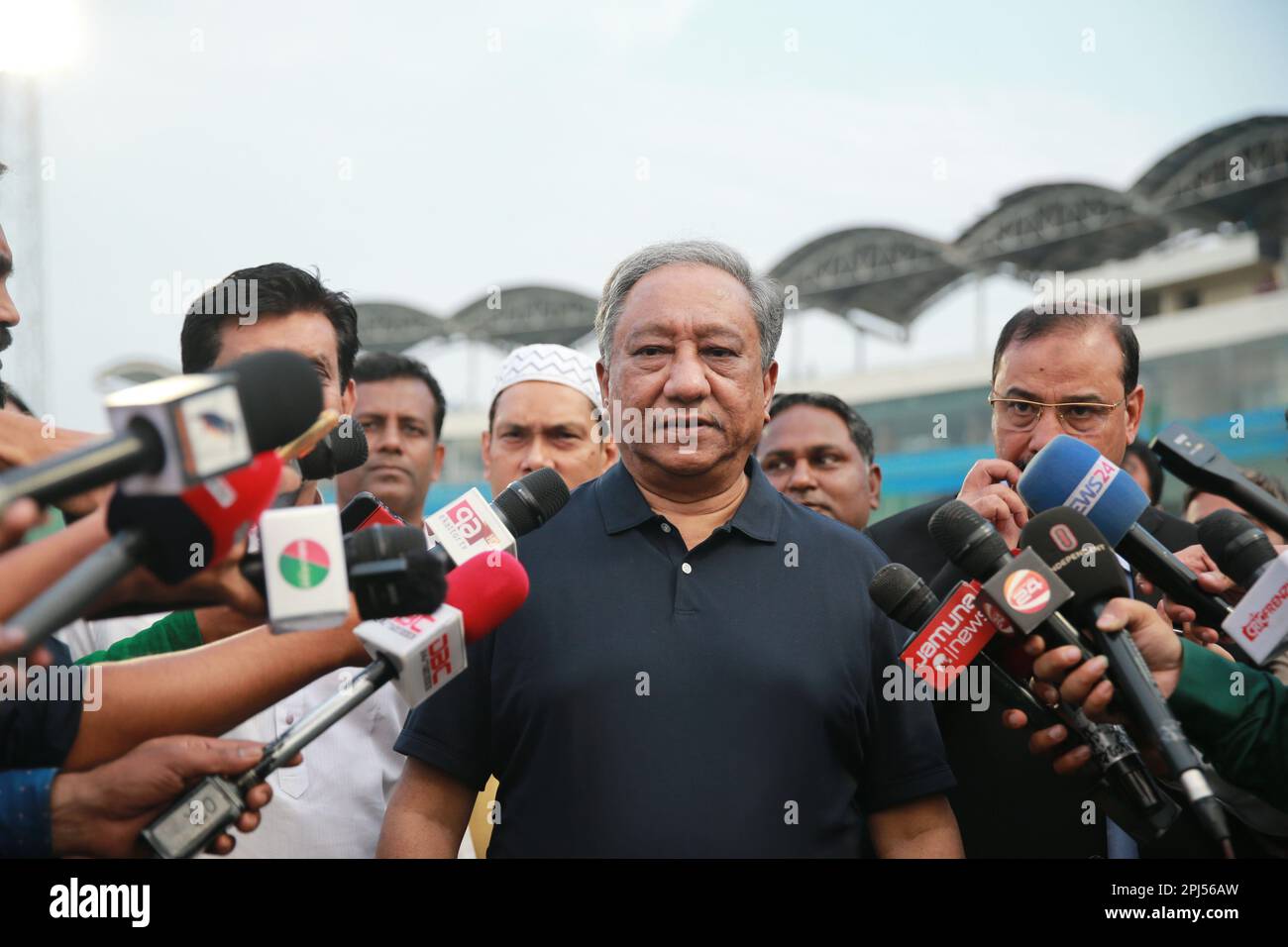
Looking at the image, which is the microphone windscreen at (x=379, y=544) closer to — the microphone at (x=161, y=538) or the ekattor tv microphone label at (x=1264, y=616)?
the microphone at (x=161, y=538)

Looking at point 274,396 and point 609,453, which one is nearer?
point 274,396

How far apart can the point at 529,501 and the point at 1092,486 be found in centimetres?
95

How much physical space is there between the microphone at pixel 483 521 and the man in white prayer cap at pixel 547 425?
166 centimetres

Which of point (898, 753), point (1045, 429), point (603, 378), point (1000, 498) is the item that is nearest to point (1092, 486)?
point (1000, 498)

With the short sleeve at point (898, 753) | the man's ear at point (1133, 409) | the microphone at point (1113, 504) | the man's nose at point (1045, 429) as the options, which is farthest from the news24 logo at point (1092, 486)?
the man's ear at point (1133, 409)

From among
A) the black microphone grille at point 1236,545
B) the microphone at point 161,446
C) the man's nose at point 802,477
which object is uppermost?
the microphone at point 161,446

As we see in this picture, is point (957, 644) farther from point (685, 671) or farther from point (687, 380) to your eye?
point (687, 380)

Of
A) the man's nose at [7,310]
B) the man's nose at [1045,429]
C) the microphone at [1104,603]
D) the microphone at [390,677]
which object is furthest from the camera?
the man's nose at [1045,429]

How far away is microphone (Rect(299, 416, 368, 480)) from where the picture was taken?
2.23 meters

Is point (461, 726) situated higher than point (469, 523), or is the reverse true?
point (469, 523)

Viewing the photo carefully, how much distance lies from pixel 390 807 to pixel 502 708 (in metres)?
0.29

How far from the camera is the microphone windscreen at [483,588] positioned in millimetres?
1768

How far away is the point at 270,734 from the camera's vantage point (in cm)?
271

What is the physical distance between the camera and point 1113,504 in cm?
185
